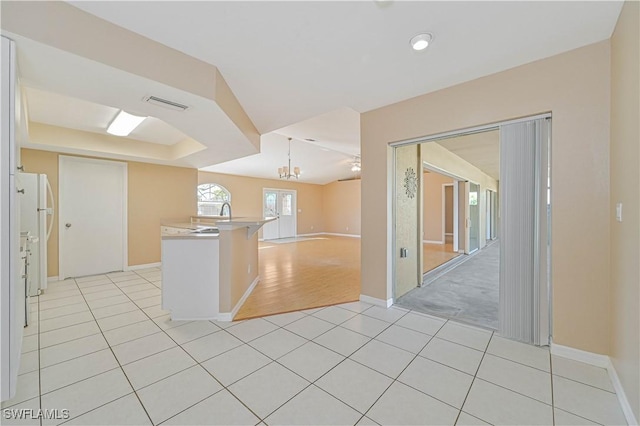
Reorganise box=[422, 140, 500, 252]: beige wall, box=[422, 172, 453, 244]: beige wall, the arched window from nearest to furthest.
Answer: box=[422, 140, 500, 252]: beige wall → the arched window → box=[422, 172, 453, 244]: beige wall

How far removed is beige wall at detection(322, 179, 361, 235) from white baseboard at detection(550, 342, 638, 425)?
913cm

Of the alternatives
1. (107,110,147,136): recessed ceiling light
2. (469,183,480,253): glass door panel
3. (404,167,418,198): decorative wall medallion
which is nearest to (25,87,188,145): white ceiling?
(107,110,147,136): recessed ceiling light

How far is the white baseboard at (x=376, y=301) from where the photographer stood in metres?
3.09

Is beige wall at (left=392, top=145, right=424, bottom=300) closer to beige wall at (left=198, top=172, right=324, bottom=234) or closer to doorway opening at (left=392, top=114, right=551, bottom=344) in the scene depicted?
doorway opening at (left=392, top=114, right=551, bottom=344)

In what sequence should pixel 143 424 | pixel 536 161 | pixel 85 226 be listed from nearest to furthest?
pixel 143 424, pixel 536 161, pixel 85 226

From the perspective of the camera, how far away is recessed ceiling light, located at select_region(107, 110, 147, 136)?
3398mm

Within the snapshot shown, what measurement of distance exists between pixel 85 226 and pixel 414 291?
564cm

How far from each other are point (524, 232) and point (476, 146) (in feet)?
10.3

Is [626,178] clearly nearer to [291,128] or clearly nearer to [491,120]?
[491,120]

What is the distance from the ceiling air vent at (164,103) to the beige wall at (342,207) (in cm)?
923

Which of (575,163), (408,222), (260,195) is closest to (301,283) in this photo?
(408,222)

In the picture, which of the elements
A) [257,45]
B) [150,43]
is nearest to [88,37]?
[150,43]

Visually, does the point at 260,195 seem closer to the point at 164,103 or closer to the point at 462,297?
the point at 164,103

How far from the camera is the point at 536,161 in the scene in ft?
7.19
